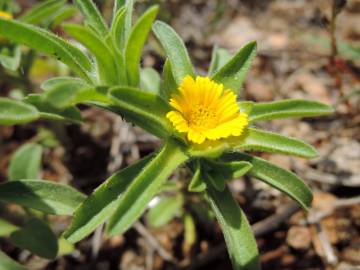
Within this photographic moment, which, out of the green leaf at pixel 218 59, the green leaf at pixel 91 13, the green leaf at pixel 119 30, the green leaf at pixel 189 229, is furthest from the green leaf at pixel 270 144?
the green leaf at pixel 189 229

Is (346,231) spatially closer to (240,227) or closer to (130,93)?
(240,227)

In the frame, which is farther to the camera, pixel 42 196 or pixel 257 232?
pixel 257 232

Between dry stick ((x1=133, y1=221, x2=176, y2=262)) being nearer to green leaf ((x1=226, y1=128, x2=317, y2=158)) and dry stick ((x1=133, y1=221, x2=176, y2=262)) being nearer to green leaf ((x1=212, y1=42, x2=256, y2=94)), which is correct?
green leaf ((x1=226, y1=128, x2=317, y2=158))

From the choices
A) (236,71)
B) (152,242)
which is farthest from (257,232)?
(236,71)

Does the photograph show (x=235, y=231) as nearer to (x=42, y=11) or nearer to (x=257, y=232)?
(x=257, y=232)

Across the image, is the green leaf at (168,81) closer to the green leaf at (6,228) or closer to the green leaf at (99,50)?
the green leaf at (99,50)

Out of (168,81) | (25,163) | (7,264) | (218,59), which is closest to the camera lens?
(168,81)

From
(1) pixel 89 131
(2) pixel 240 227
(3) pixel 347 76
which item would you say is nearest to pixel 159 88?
(2) pixel 240 227
